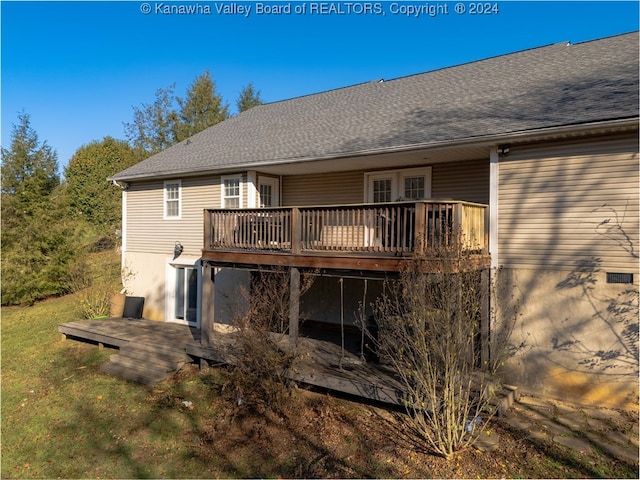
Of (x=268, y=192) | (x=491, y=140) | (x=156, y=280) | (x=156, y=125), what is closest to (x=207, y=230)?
(x=268, y=192)

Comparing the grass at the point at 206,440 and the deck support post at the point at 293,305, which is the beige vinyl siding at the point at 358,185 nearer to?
the deck support post at the point at 293,305

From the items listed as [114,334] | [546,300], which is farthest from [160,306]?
[546,300]

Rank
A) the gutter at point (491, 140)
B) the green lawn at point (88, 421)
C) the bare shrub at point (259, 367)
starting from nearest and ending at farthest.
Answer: the green lawn at point (88, 421) → the gutter at point (491, 140) → the bare shrub at point (259, 367)

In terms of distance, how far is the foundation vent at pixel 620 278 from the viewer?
6934mm

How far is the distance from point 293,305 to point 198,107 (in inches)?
1200

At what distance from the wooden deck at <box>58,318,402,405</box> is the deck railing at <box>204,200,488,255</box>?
2.23 meters

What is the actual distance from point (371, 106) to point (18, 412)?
11.8 meters

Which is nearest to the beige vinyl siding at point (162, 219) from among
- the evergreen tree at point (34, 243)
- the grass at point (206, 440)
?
the grass at point (206, 440)

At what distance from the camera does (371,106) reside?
12.9 m

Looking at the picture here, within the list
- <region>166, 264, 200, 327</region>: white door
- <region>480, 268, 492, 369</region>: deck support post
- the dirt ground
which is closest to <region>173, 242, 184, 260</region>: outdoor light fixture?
<region>166, 264, 200, 327</region>: white door

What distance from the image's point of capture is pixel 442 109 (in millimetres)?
10547

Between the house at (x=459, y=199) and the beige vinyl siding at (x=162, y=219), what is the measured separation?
0.22ft

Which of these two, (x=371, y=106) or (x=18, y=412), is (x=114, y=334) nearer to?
(x=18, y=412)

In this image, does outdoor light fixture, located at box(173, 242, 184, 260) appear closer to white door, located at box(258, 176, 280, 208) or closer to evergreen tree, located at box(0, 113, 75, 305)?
white door, located at box(258, 176, 280, 208)
